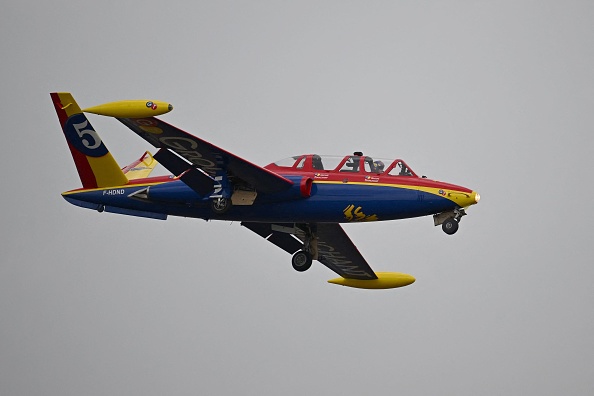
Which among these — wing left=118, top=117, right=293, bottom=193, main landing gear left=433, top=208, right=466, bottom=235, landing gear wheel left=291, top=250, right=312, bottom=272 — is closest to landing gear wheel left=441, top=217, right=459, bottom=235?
main landing gear left=433, top=208, right=466, bottom=235

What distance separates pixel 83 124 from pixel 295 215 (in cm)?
953

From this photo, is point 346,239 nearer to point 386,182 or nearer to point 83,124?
point 386,182

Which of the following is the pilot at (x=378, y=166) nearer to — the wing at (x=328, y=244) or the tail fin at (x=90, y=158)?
the wing at (x=328, y=244)

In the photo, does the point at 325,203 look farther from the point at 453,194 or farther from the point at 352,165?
the point at 453,194

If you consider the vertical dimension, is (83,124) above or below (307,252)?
above

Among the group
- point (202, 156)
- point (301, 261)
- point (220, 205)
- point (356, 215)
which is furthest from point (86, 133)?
point (356, 215)

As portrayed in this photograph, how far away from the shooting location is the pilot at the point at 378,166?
147 feet

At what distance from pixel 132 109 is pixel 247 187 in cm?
634

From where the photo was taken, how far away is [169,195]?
151ft

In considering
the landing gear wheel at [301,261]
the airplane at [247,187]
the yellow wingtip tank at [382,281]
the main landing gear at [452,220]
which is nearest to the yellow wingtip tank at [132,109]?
the airplane at [247,187]

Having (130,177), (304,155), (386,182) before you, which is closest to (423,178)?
(386,182)

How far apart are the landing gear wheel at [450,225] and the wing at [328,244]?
6730 mm

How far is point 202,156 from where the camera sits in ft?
144

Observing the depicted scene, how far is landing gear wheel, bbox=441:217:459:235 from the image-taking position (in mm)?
43688
